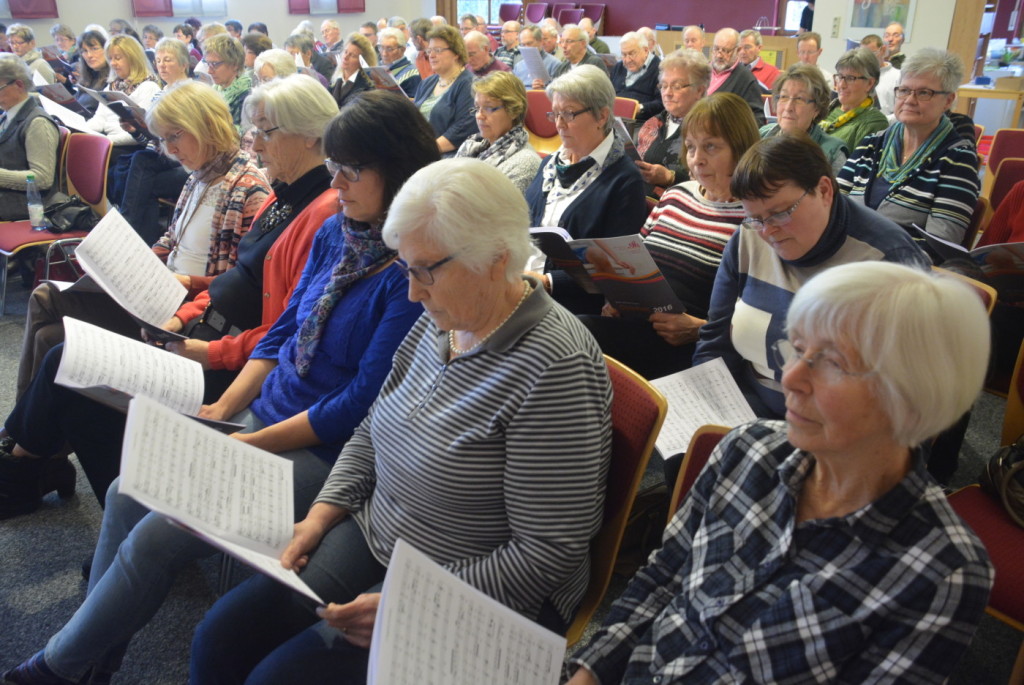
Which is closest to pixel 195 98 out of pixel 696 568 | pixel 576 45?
pixel 696 568

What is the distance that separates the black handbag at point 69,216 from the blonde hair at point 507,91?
2.12 meters

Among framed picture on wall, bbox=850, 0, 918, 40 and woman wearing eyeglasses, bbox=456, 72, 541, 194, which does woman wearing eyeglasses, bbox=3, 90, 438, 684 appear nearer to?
woman wearing eyeglasses, bbox=456, 72, 541, 194

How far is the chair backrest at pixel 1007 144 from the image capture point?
3.88 m

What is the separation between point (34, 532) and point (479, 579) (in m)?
1.75

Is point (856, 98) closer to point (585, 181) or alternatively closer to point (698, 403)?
point (585, 181)

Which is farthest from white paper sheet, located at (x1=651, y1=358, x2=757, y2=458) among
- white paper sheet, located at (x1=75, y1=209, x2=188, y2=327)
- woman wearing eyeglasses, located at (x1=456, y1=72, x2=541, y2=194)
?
woman wearing eyeglasses, located at (x1=456, y1=72, x2=541, y2=194)

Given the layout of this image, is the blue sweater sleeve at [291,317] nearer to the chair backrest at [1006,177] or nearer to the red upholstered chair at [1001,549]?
the red upholstered chair at [1001,549]

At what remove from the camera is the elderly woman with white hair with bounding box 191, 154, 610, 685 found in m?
1.28

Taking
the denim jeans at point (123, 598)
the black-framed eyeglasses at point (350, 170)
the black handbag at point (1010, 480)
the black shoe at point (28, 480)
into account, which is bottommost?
the black shoe at point (28, 480)

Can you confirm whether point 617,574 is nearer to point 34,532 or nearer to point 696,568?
point 696,568

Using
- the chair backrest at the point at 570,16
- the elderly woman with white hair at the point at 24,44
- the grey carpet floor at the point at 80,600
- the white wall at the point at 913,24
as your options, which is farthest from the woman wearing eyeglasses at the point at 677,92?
the chair backrest at the point at 570,16

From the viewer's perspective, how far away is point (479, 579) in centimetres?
132

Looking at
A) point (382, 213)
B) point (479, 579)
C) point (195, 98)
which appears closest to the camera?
point (479, 579)

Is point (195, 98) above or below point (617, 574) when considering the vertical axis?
above
